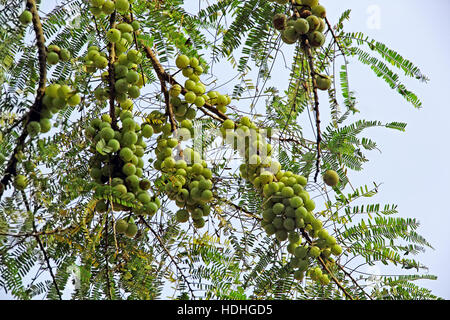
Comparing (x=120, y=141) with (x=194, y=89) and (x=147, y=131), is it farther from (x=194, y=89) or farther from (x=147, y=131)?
(x=194, y=89)

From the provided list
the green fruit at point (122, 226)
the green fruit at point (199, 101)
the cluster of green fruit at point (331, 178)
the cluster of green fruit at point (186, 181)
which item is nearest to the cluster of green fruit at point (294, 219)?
the cluster of green fruit at point (331, 178)

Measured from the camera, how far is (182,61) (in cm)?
231

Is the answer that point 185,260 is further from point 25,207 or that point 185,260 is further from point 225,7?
point 225,7

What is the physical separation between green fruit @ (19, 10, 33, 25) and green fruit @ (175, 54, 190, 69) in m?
0.71

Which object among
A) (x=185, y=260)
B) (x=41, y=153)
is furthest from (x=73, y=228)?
(x=185, y=260)

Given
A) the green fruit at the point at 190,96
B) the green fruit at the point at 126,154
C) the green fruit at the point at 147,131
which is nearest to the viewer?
the green fruit at the point at 126,154

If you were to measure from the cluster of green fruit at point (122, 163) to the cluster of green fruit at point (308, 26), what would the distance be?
2.54ft

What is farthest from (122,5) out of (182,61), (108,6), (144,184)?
(144,184)

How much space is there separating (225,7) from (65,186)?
127 cm

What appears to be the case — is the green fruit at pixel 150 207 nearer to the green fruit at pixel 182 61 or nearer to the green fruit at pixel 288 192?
the green fruit at pixel 288 192

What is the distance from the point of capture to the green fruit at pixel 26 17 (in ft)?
6.27

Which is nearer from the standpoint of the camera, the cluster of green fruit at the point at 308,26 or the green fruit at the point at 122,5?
the cluster of green fruit at the point at 308,26

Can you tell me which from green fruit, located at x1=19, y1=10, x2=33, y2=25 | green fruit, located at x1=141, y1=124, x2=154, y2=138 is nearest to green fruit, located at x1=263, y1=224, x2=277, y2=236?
green fruit, located at x1=141, y1=124, x2=154, y2=138

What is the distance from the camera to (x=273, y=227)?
198cm
